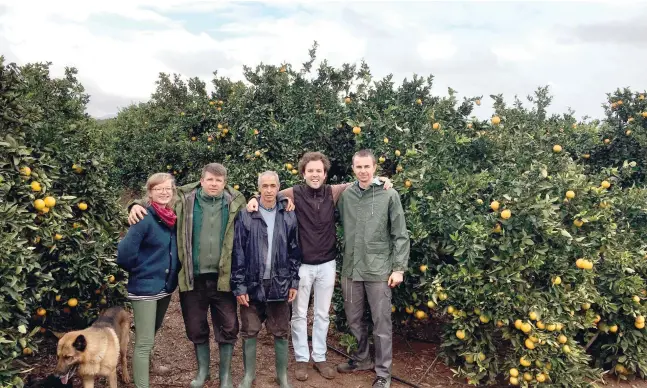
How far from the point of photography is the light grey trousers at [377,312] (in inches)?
176

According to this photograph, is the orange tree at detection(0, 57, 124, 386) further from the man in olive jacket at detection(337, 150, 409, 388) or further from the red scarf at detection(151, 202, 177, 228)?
the man in olive jacket at detection(337, 150, 409, 388)

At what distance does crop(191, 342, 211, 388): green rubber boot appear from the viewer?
4.39 meters

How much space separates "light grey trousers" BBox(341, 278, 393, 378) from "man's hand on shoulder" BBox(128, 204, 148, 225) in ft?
6.34

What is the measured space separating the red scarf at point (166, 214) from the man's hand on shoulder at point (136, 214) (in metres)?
0.11

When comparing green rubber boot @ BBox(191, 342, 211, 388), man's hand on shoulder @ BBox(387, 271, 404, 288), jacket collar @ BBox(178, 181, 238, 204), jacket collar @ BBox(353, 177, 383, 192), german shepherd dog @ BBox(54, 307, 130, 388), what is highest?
jacket collar @ BBox(353, 177, 383, 192)

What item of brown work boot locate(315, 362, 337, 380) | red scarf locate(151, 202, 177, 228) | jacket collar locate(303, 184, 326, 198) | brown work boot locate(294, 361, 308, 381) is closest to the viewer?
red scarf locate(151, 202, 177, 228)

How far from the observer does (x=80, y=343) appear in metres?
3.71

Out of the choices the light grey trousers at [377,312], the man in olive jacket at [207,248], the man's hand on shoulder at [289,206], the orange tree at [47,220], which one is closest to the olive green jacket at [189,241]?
the man in olive jacket at [207,248]

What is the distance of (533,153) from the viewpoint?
509cm

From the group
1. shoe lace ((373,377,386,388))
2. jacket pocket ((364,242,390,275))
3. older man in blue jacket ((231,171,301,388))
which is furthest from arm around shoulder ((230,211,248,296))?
shoe lace ((373,377,386,388))

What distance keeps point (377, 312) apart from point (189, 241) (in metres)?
1.79

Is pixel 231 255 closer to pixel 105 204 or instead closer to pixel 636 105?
pixel 105 204

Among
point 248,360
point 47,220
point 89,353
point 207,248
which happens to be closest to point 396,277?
point 248,360

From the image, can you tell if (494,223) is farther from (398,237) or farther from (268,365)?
(268,365)
